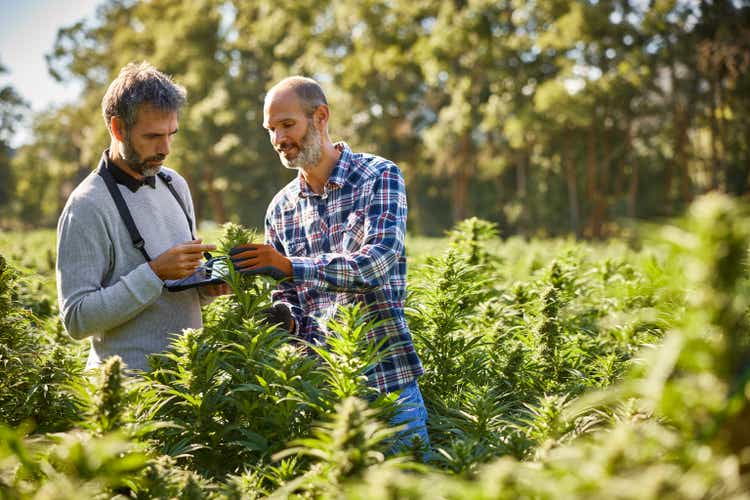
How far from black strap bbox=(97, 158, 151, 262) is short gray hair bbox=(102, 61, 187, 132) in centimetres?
31

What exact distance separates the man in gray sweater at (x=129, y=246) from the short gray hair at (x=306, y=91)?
648mm

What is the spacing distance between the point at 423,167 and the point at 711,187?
1836 centimetres

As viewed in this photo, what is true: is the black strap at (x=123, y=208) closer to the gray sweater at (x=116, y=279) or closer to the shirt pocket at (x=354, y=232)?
the gray sweater at (x=116, y=279)

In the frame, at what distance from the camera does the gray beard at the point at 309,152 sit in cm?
377

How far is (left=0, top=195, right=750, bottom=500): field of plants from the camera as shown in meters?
1.48

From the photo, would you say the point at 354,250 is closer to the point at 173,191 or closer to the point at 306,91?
→ the point at 306,91

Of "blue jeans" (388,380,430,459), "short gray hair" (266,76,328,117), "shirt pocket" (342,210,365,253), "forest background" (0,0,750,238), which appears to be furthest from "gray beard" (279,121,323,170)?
"forest background" (0,0,750,238)

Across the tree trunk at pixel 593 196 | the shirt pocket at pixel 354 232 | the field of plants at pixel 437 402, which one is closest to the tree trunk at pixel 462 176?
the tree trunk at pixel 593 196

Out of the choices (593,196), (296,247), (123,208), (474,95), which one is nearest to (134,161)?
(123,208)

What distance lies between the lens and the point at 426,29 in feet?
103

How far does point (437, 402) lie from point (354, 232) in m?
→ 1.19

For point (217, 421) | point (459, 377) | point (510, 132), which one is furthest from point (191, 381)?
point (510, 132)

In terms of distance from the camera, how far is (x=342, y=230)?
379 cm

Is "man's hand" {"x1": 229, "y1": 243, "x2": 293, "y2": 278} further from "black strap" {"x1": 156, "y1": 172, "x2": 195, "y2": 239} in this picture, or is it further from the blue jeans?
"black strap" {"x1": 156, "y1": 172, "x2": 195, "y2": 239}
